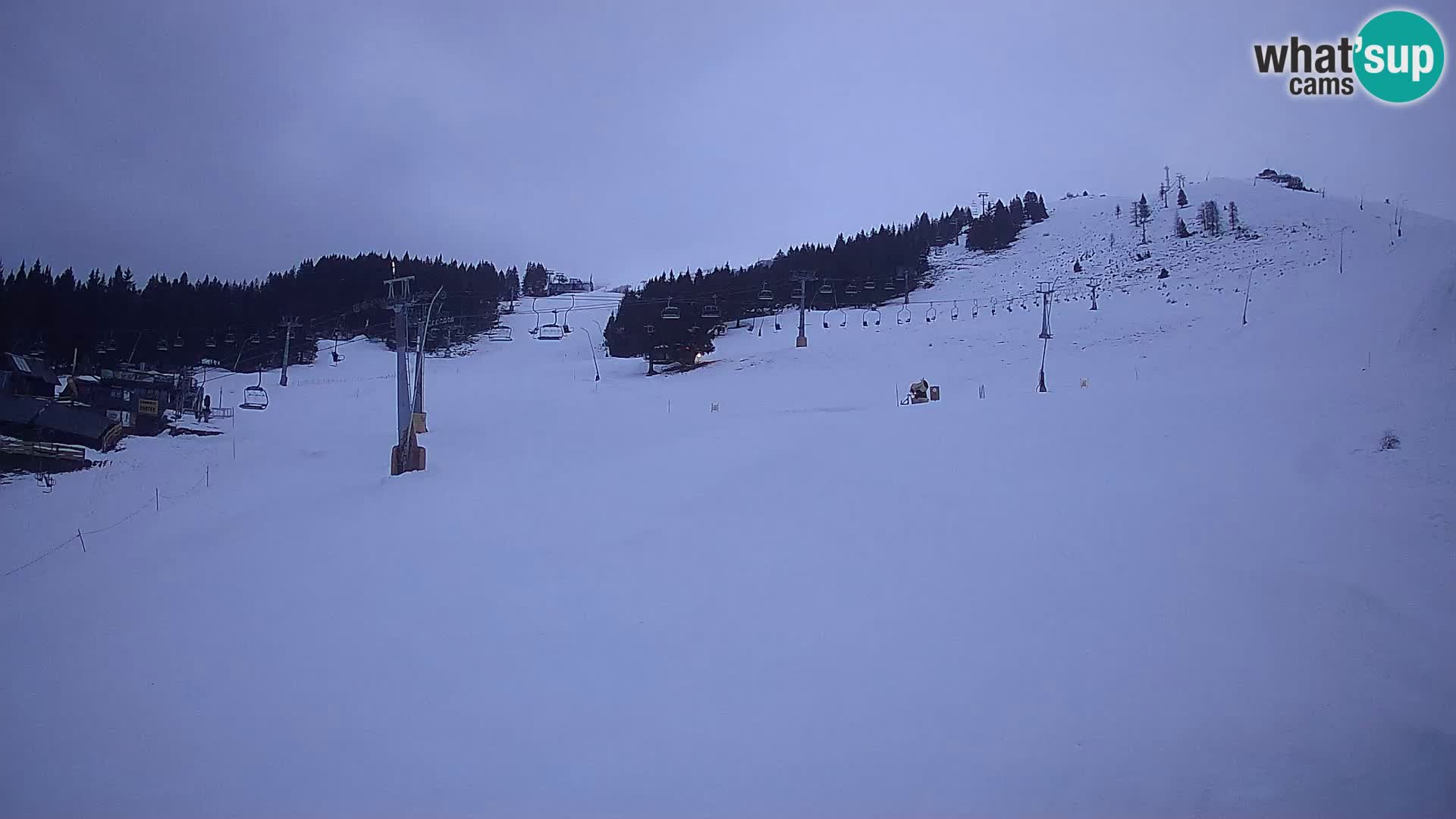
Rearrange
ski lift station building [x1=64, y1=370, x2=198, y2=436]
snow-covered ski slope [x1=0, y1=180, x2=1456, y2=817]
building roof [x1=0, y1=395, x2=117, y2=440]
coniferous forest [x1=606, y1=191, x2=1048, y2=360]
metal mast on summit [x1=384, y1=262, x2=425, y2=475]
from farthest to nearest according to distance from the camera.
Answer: coniferous forest [x1=606, y1=191, x2=1048, y2=360] → ski lift station building [x1=64, y1=370, x2=198, y2=436] → building roof [x1=0, y1=395, x2=117, y2=440] → metal mast on summit [x1=384, y1=262, x2=425, y2=475] → snow-covered ski slope [x1=0, y1=180, x2=1456, y2=817]

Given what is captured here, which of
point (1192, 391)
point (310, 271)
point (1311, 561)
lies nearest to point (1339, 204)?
point (1192, 391)

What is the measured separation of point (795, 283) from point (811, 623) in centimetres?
5710

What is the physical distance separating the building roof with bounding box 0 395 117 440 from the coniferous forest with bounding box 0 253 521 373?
666 centimetres

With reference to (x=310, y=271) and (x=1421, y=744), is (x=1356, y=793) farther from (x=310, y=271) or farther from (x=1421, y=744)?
(x=310, y=271)

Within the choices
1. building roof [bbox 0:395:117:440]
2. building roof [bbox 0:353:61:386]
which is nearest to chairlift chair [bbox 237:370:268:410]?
building roof [bbox 0:395:117:440]

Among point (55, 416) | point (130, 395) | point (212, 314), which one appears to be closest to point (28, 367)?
point (130, 395)

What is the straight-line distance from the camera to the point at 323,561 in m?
11.7

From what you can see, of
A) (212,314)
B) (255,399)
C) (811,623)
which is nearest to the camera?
(811,623)

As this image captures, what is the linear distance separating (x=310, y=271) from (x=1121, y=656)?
80.7m

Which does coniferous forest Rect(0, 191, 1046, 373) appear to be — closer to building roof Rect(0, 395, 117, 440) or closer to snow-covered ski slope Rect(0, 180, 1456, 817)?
building roof Rect(0, 395, 117, 440)

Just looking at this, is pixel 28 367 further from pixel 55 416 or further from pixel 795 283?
pixel 795 283

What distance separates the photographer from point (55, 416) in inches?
1007

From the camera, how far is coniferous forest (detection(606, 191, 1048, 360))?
45000mm

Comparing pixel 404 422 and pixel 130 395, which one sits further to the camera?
pixel 130 395
